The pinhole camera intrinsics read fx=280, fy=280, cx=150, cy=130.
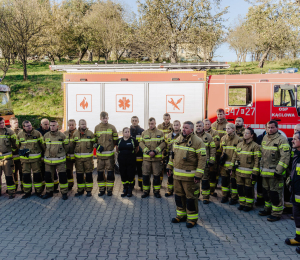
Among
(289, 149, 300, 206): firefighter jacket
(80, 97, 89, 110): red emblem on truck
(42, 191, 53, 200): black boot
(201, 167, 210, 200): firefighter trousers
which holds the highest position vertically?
(80, 97, 89, 110): red emblem on truck

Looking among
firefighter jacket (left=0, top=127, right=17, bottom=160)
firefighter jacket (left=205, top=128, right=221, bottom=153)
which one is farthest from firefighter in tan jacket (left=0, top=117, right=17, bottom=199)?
firefighter jacket (left=205, top=128, right=221, bottom=153)

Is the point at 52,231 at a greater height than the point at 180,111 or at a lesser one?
lesser

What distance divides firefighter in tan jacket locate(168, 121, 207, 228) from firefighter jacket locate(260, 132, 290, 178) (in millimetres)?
1294

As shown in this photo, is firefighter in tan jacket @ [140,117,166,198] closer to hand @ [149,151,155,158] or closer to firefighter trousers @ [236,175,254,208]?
hand @ [149,151,155,158]

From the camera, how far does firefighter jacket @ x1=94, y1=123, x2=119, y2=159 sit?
647 centimetres

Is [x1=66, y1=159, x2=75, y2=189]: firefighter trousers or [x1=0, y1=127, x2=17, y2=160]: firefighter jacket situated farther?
[x1=66, y1=159, x2=75, y2=189]: firefighter trousers

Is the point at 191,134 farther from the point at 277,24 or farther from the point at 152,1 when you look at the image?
the point at 277,24

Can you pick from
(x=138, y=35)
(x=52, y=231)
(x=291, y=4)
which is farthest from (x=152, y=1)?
(x=52, y=231)

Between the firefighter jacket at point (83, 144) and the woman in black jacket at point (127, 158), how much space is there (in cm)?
67

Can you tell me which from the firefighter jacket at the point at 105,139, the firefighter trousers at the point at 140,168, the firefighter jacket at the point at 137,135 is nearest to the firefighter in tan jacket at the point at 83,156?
the firefighter jacket at the point at 105,139

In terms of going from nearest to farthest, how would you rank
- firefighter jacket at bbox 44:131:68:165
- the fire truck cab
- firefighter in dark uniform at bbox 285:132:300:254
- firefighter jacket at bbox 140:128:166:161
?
1. firefighter in dark uniform at bbox 285:132:300:254
2. firefighter jacket at bbox 44:131:68:165
3. firefighter jacket at bbox 140:128:166:161
4. the fire truck cab

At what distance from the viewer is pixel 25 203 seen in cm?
604

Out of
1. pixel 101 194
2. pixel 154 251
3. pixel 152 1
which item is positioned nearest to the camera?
pixel 154 251

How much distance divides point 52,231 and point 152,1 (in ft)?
47.4
